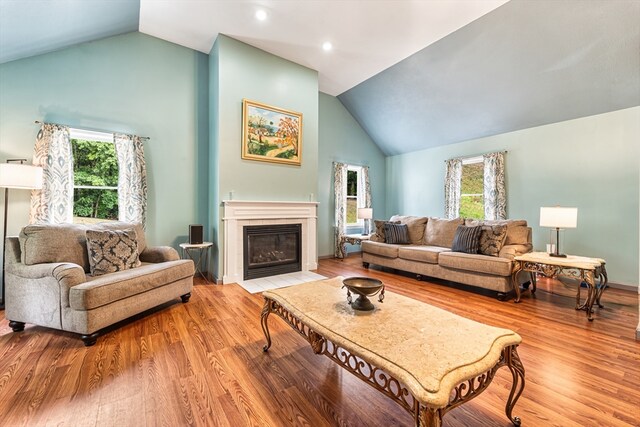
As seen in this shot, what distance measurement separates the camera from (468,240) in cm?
376

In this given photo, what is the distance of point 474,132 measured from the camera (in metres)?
5.15

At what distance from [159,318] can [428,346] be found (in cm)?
258

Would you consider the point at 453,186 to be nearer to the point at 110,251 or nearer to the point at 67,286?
the point at 110,251

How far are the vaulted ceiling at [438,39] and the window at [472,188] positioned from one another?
2.33 ft

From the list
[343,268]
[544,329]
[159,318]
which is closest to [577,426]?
[544,329]

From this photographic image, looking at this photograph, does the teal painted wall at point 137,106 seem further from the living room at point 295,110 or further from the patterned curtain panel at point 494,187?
the patterned curtain panel at point 494,187

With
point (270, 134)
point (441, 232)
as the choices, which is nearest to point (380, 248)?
point (441, 232)

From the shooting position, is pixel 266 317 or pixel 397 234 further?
pixel 397 234

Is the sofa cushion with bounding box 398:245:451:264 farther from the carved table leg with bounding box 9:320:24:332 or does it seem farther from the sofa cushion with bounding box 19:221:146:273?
the carved table leg with bounding box 9:320:24:332

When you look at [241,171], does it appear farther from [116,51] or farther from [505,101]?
[505,101]

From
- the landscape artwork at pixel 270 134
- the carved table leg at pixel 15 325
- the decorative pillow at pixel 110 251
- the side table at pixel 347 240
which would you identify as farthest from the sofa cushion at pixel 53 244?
the side table at pixel 347 240

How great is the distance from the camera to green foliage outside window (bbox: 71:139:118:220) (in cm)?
354

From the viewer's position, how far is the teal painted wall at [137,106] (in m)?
3.10

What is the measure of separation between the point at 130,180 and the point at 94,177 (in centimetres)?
47
